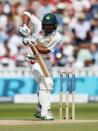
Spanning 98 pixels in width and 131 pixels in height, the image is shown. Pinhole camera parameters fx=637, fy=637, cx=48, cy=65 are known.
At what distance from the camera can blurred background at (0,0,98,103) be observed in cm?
1517

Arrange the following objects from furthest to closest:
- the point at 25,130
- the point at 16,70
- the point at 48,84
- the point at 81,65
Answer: the point at 81,65 < the point at 16,70 < the point at 48,84 < the point at 25,130

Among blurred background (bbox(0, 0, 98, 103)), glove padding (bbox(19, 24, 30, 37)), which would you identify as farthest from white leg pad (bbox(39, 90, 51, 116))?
blurred background (bbox(0, 0, 98, 103))

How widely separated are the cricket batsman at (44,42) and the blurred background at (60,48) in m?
5.62

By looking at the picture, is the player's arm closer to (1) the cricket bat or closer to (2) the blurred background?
(1) the cricket bat

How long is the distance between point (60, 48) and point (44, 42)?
759 cm

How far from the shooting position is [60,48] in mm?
16422

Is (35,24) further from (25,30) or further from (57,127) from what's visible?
(57,127)

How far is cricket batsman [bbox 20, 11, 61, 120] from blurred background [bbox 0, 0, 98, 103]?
562cm

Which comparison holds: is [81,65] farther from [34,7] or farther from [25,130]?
[25,130]

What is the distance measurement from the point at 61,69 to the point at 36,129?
8020 millimetres

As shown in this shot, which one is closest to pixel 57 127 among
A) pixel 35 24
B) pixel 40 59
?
pixel 40 59

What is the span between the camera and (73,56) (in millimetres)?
16359

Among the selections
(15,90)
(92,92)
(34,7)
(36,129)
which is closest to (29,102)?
(15,90)

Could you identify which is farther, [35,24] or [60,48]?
[60,48]
